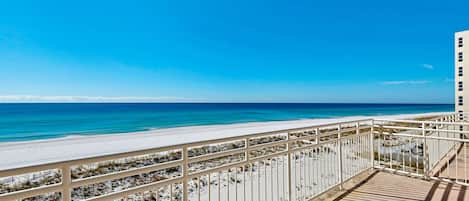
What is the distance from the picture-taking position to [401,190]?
139 inches

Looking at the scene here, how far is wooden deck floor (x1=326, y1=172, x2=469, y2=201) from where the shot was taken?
10.8 ft

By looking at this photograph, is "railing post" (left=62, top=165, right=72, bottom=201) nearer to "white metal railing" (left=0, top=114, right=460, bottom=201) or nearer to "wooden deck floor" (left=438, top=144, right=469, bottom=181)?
"white metal railing" (left=0, top=114, right=460, bottom=201)

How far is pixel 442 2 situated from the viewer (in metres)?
13.3

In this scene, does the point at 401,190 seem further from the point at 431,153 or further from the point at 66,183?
the point at 66,183

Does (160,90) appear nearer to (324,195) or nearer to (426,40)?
(426,40)

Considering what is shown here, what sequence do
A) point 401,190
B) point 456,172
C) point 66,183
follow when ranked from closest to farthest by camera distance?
1. point 66,183
2. point 401,190
3. point 456,172

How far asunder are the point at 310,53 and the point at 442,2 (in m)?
11.0

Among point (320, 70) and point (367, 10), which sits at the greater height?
point (367, 10)

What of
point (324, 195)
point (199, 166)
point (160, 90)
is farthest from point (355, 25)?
point (160, 90)

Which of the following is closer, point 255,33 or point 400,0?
point 400,0

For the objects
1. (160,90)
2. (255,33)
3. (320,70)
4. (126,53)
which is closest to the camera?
(255,33)

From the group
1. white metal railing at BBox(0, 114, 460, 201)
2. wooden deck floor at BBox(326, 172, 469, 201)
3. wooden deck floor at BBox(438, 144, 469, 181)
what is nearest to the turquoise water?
white metal railing at BBox(0, 114, 460, 201)

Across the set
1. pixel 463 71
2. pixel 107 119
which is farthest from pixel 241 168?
pixel 107 119

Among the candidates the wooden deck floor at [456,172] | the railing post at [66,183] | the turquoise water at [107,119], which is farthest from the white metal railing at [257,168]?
the turquoise water at [107,119]
